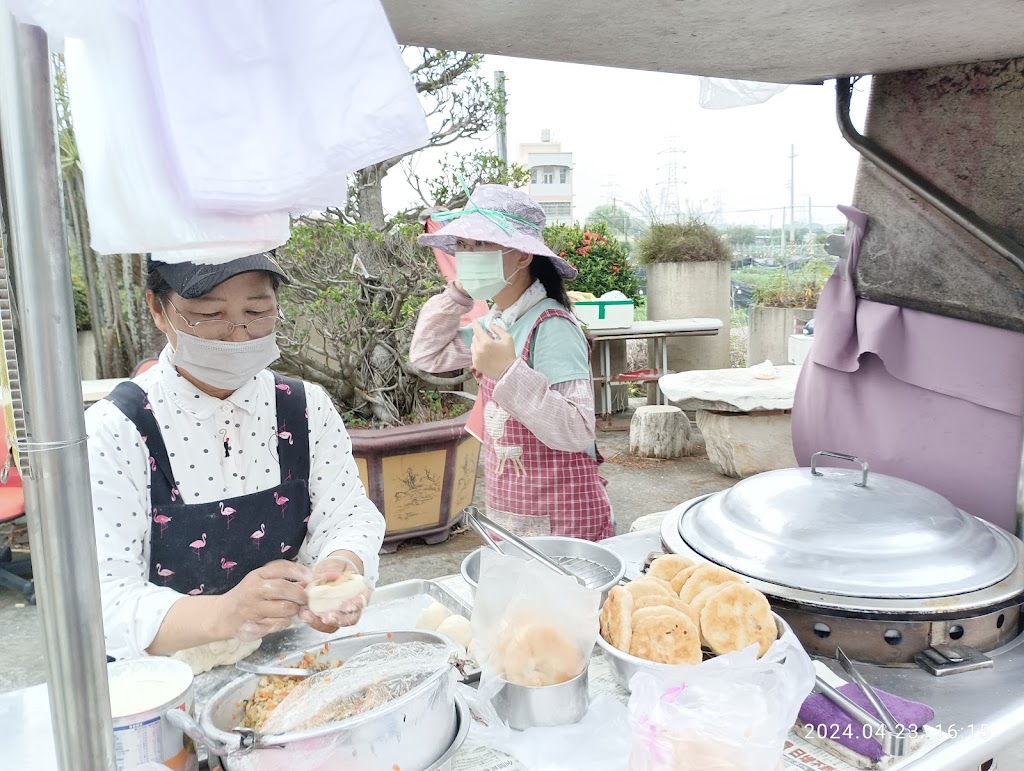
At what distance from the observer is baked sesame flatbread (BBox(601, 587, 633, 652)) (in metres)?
1.36

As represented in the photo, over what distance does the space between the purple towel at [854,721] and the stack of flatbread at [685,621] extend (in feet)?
0.45

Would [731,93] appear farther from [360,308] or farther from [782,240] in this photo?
[782,240]

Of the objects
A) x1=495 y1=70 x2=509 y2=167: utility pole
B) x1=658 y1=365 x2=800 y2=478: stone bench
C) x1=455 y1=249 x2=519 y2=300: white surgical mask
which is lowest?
x1=658 y1=365 x2=800 y2=478: stone bench

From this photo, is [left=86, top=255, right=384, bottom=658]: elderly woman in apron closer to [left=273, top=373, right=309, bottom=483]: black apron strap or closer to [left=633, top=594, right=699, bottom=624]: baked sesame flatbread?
[left=273, top=373, right=309, bottom=483]: black apron strap

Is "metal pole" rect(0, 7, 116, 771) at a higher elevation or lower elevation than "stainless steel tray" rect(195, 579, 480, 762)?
higher

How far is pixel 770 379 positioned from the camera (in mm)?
6953

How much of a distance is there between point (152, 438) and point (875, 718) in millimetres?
1561

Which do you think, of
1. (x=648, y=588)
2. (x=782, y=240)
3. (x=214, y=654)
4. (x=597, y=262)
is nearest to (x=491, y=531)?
(x=648, y=588)

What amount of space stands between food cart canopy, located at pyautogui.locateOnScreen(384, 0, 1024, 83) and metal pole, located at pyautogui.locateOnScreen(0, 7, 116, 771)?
900 millimetres

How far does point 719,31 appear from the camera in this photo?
1.76 metres

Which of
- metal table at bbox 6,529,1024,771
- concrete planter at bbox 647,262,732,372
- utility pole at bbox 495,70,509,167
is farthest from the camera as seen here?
concrete planter at bbox 647,262,732,372

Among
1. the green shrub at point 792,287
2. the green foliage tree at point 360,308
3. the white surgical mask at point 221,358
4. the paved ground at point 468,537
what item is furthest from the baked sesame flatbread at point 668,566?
the green shrub at point 792,287

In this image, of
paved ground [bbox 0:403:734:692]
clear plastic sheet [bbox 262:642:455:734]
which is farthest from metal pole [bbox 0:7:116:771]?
paved ground [bbox 0:403:734:692]

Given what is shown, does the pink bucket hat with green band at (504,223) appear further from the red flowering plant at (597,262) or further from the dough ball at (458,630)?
the red flowering plant at (597,262)
